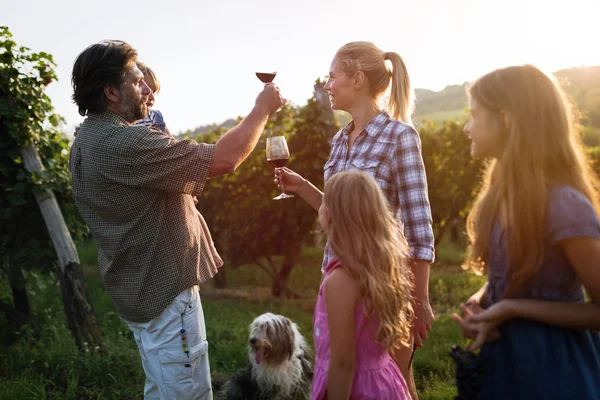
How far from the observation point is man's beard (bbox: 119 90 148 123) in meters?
3.01

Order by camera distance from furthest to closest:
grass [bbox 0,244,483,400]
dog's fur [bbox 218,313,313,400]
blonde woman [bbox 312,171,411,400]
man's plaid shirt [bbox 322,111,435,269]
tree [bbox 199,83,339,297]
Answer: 1. tree [bbox 199,83,339,297]
2. grass [bbox 0,244,483,400]
3. dog's fur [bbox 218,313,313,400]
4. man's plaid shirt [bbox 322,111,435,269]
5. blonde woman [bbox 312,171,411,400]

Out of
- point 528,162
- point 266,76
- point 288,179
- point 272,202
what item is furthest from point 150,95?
point 272,202

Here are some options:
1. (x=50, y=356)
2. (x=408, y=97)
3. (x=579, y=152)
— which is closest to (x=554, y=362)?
(x=579, y=152)

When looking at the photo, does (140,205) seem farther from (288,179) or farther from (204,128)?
(204,128)

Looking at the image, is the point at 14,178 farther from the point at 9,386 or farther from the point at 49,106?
the point at 9,386

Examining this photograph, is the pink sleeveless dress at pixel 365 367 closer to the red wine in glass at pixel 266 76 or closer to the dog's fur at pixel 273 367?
the red wine in glass at pixel 266 76

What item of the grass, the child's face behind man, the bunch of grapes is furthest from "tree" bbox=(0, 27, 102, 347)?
the bunch of grapes

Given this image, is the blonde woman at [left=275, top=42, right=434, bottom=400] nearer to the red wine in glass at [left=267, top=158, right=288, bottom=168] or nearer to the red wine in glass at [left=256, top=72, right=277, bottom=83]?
the red wine in glass at [left=267, top=158, right=288, bottom=168]

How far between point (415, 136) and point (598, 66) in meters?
14.9

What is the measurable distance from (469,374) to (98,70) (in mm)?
2268

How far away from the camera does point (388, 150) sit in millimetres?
3064

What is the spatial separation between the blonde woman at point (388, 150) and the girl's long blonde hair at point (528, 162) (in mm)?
865

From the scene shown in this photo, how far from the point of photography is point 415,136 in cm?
310

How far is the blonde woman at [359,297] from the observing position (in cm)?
231
